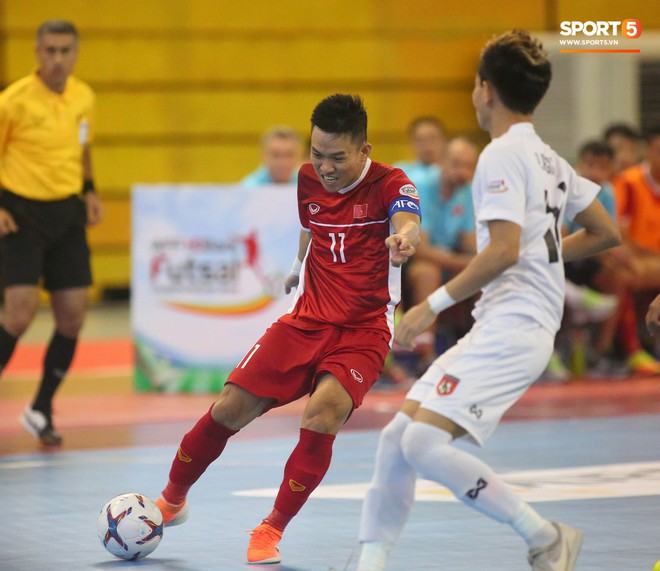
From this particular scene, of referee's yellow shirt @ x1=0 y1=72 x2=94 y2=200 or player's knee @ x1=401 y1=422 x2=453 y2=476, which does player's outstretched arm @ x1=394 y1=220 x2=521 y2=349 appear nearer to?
player's knee @ x1=401 y1=422 x2=453 y2=476

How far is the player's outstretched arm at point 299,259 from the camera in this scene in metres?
5.52

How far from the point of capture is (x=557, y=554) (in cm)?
432

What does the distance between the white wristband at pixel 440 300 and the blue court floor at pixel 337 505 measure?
42.5 inches

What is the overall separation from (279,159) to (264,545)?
6132 millimetres

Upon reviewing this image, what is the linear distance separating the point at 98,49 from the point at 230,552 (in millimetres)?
13395

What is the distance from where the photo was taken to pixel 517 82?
448 cm

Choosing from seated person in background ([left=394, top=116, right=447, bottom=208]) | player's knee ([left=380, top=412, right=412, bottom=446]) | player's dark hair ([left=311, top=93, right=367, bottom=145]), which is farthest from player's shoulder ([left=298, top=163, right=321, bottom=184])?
seated person in background ([left=394, top=116, right=447, bottom=208])

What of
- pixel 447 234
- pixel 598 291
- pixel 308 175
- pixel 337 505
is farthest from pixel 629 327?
pixel 308 175

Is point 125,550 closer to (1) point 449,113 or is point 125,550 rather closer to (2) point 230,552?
(2) point 230,552

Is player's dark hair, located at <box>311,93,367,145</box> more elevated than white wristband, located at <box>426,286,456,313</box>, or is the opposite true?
player's dark hair, located at <box>311,93,367,145</box>

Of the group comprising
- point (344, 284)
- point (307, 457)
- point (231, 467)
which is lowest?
point (231, 467)

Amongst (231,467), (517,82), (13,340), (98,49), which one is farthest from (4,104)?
(98,49)

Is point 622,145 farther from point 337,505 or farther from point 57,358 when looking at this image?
point 337,505

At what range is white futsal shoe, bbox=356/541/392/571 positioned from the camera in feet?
14.5
